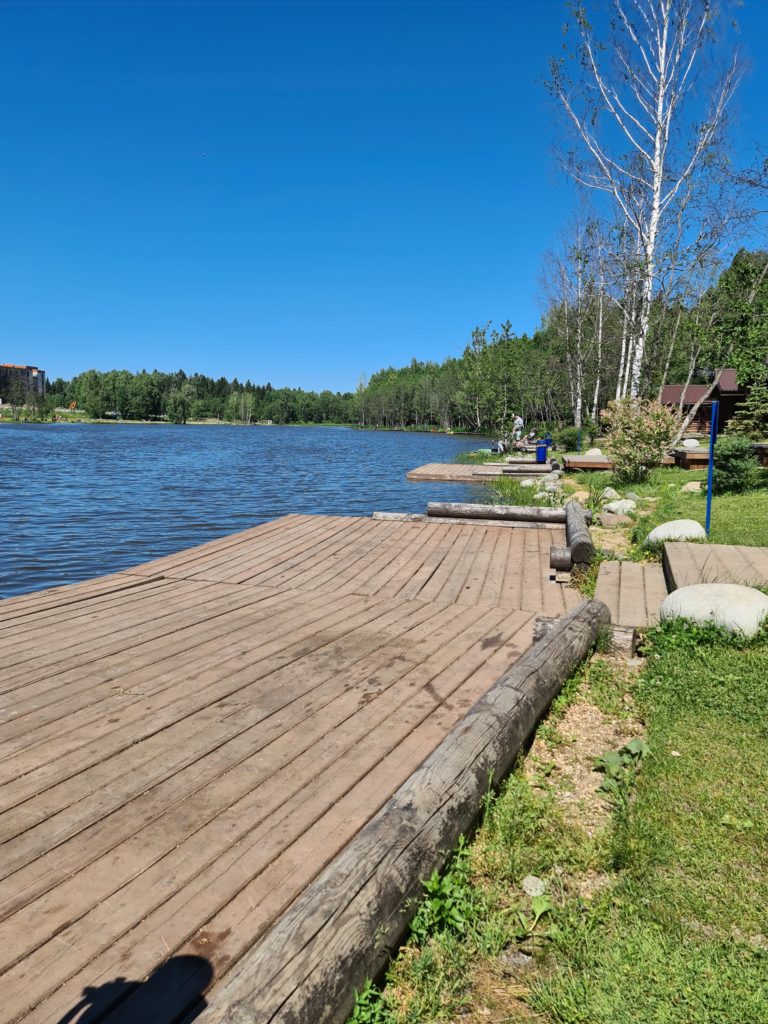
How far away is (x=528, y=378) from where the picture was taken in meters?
60.3

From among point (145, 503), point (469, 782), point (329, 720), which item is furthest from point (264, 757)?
point (145, 503)

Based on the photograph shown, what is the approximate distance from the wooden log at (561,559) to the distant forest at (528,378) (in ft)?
24.3

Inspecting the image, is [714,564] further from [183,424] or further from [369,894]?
[183,424]

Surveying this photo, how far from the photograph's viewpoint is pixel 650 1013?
2021mm

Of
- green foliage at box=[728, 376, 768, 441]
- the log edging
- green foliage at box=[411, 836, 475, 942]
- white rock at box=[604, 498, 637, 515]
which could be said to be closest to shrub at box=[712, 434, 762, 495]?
white rock at box=[604, 498, 637, 515]

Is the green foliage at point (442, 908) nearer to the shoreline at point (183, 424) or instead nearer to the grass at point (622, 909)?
the grass at point (622, 909)

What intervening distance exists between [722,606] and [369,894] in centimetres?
418

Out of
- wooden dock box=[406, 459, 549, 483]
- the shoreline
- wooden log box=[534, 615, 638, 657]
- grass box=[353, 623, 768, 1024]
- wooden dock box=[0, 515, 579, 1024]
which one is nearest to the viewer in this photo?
grass box=[353, 623, 768, 1024]

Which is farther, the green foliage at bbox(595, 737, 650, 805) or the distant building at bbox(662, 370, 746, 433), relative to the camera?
the distant building at bbox(662, 370, 746, 433)

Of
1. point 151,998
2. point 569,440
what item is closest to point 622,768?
point 151,998

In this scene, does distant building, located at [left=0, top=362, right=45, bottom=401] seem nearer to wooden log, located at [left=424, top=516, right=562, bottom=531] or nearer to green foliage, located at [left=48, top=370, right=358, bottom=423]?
green foliage, located at [left=48, top=370, right=358, bottom=423]

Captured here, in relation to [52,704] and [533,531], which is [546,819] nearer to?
[52,704]

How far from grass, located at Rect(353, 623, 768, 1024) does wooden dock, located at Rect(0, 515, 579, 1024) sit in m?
0.58

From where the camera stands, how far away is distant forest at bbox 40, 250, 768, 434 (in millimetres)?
14703
